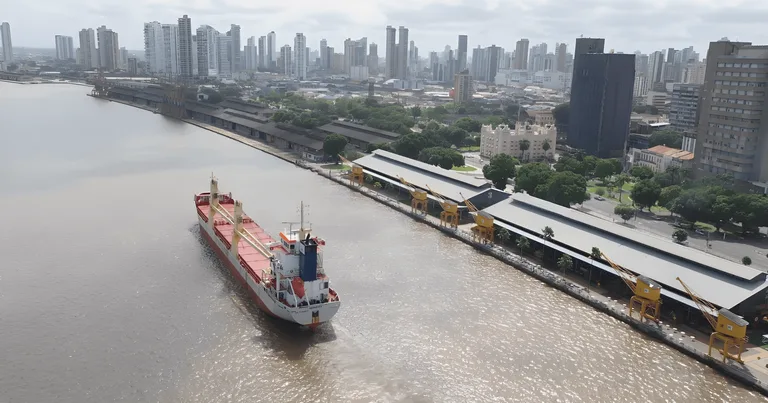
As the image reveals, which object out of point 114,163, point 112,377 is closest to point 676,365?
point 112,377

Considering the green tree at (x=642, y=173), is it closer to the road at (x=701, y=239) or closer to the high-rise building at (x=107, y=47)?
the road at (x=701, y=239)

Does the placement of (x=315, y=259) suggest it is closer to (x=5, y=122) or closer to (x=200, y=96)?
(x=5, y=122)

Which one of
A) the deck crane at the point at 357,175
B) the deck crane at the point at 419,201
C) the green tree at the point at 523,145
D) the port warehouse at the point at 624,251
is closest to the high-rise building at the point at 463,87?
the green tree at the point at 523,145

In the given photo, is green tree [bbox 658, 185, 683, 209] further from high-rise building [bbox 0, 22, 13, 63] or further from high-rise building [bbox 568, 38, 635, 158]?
high-rise building [bbox 0, 22, 13, 63]

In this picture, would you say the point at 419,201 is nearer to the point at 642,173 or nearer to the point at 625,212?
the point at 625,212

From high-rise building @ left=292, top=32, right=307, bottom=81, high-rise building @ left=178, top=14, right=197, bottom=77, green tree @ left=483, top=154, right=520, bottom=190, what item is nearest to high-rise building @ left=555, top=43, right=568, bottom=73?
high-rise building @ left=292, top=32, right=307, bottom=81
